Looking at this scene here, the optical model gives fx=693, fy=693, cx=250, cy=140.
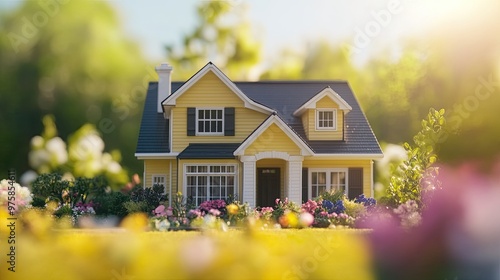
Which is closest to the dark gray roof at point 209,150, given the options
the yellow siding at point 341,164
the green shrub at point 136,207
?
the green shrub at point 136,207

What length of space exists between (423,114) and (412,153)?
23352mm

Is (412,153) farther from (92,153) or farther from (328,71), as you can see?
(328,71)

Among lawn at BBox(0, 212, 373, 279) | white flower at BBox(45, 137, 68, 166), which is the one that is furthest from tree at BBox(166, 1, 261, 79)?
lawn at BBox(0, 212, 373, 279)

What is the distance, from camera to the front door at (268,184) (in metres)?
25.6

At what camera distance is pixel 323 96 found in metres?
25.5

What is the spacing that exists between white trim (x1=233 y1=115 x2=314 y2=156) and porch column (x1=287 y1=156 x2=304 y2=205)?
41cm

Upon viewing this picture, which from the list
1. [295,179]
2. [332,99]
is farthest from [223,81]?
[295,179]

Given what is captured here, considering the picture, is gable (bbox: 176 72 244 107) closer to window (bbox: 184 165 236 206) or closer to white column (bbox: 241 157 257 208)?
window (bbox: 184 165 236 206)

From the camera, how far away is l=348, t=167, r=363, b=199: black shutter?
25644mm

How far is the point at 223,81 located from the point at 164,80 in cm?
353

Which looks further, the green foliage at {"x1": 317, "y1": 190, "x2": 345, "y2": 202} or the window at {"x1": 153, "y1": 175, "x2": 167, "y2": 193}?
the window at {"x1": 153, "y1": 175, "x2": 167, "y2": 193}

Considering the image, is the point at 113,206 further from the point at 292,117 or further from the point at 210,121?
the point at 292,117

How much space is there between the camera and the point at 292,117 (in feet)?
89.0

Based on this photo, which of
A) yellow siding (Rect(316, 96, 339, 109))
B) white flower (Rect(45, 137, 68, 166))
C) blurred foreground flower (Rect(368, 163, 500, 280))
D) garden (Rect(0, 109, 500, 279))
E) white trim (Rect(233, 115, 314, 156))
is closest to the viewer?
garden (Rect(0, 109, 500, 279))
